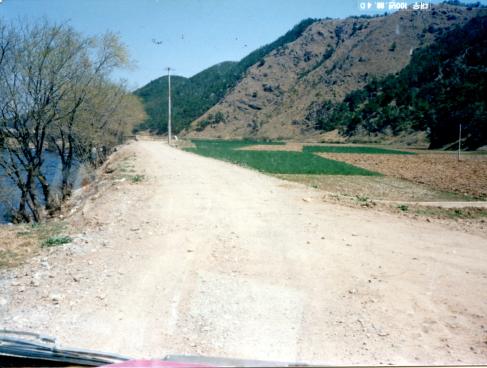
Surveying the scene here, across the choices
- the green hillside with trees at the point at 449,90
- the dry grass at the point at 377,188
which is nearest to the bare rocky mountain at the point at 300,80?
the green hillside with trees at the point at 449,90

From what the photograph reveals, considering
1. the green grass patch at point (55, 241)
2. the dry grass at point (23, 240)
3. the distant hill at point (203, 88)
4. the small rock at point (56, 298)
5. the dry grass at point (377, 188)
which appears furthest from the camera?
the distant hill at point (203, 88)

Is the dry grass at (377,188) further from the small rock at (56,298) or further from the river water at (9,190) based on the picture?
the river water at (9,190)

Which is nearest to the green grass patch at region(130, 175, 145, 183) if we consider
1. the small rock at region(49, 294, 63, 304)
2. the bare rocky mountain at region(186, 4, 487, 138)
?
the small rock at region(49, 294, 63, 304)

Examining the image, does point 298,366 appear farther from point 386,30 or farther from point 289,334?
point 386,30

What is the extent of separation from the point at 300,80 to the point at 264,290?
96276 millimetres

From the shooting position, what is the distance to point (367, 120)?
51.0m

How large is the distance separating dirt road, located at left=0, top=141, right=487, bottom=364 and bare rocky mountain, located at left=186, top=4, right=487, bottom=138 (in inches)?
1782

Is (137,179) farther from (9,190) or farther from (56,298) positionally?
(56,298)

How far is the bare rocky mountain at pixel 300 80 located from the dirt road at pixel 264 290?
45256mm

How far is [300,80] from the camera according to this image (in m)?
95.6

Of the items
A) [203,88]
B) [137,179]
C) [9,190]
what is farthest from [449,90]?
[203,88]

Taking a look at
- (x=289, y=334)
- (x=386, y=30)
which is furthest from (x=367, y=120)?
(x=289, y=334)

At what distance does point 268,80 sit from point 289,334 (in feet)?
349

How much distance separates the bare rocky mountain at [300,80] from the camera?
212 ft
